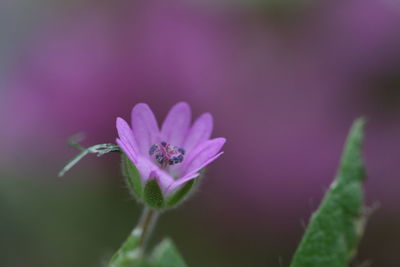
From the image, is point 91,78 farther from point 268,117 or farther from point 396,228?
point 396,228

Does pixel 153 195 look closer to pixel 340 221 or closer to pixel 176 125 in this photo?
pixel 176 125

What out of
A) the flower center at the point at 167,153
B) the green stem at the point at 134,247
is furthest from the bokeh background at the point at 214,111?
the green stem at the point at 134,247

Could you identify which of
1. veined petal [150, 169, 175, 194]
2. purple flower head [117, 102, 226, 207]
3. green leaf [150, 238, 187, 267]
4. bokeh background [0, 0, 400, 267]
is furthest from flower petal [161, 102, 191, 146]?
bokeh background [0, 0, 400, 267]

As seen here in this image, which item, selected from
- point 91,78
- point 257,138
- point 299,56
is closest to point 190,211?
point 257,138

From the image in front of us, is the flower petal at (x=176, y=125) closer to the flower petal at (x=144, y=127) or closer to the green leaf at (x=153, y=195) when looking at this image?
the flower petal at (x=144, y=127)

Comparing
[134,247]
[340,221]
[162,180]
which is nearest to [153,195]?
[162,180]
